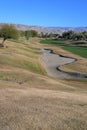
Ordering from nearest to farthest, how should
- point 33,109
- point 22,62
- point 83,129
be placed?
point 83,129 → point 33,109 → point 22,62

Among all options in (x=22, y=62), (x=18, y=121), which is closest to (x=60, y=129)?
(x=18, y=121)

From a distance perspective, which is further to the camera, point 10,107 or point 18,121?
point 10,107

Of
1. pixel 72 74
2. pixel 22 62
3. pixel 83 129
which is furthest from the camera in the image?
pixel 22 62

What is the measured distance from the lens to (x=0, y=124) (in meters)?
13.8

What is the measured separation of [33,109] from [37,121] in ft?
8.92

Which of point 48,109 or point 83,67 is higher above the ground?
point 48,109

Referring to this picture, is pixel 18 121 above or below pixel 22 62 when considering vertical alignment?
above

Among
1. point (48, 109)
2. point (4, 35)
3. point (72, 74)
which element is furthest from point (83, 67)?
point (48, 109)

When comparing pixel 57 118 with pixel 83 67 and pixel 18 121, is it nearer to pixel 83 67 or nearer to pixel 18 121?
pixel 18 121

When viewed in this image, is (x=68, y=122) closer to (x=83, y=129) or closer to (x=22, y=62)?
(x=83, y=129)

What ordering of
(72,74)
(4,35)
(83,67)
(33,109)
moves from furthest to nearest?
(4,35) < (83,67) < (72,74) < (33,109)

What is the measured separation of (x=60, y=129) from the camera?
531 inches

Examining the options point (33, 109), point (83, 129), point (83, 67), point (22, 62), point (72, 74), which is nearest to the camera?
point (83, 129)

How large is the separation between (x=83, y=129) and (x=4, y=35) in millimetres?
92113
